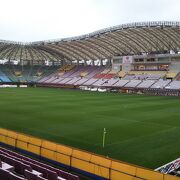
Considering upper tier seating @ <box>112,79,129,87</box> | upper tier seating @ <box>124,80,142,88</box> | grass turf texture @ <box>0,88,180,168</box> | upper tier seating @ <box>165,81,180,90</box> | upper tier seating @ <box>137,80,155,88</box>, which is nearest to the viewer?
grass turf texture @ <box>0,88,180,168</box>

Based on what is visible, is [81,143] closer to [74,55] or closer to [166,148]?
[166,148]

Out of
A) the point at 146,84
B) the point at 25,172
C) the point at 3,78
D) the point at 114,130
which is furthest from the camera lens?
the point at 3,78

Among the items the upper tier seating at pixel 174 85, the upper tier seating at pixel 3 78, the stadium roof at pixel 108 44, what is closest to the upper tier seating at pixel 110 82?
the stadium roof at pixel 108 44

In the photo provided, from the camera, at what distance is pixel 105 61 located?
11831cm

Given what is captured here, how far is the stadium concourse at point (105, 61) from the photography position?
3177 inches

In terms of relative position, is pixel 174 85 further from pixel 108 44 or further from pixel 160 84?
pixel 108 44

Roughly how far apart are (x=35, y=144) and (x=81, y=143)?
4666 millimetres

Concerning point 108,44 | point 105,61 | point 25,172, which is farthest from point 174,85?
point 25,172

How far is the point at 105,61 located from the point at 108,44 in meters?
25.8

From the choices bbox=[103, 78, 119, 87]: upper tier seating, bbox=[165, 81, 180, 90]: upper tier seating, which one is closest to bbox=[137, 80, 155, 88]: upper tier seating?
bbox=[165, 81, 180, 90]: upper tier seating

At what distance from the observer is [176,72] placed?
90625mm

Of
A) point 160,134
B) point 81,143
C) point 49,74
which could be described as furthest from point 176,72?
point 81,143

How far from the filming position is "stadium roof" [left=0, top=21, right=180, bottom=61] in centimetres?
7531

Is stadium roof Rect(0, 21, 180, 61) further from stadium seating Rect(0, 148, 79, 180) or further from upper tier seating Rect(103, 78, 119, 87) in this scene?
stadium seating Rect(0, 148, 79, 180)
